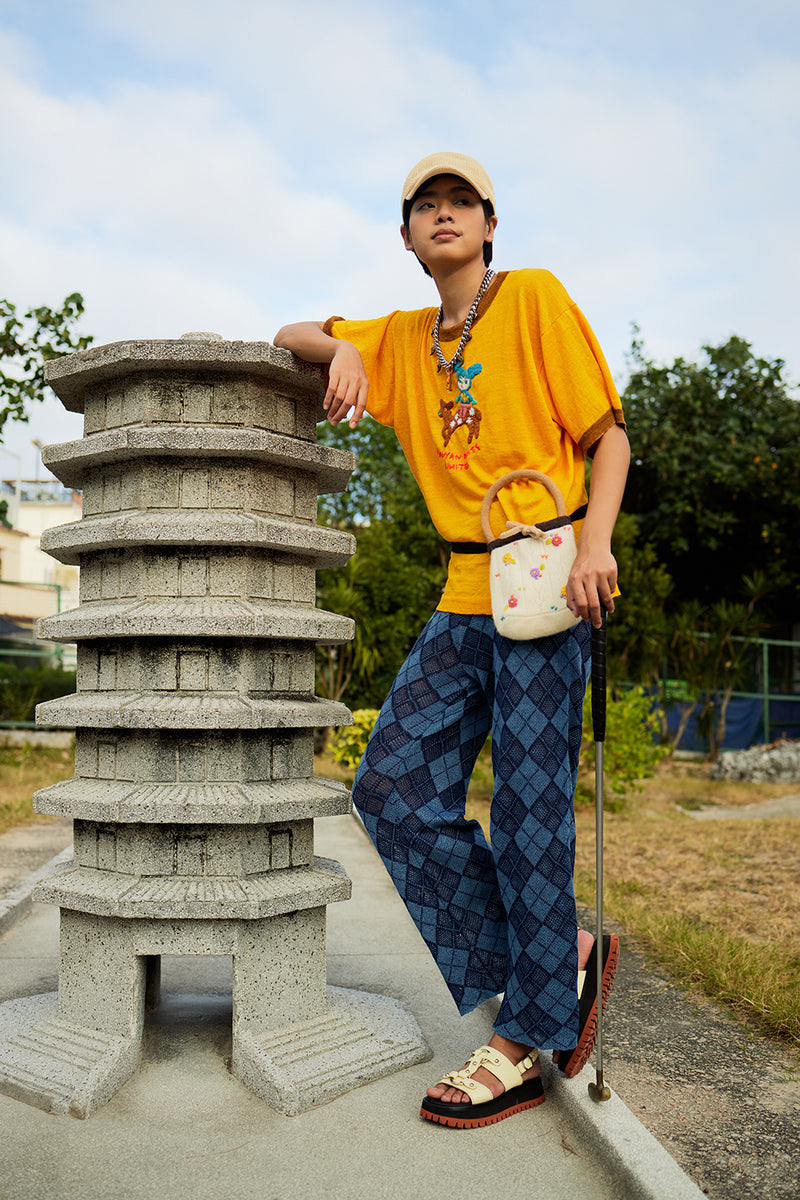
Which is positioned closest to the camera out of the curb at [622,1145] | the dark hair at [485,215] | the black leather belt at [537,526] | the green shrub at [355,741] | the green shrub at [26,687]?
the curb at [622,1145]

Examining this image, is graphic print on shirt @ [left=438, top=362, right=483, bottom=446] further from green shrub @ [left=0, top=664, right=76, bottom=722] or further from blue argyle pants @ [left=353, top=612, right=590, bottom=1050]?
green shrub @ [left=0, top=664, right=76, bottom=722]

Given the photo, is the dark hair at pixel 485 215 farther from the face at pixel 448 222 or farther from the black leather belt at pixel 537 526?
the black leather belt at pixel 537 526

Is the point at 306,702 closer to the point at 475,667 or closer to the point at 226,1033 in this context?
the point at 475,667

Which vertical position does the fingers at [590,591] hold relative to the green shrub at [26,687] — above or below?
above

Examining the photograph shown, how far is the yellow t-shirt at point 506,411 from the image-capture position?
253cm

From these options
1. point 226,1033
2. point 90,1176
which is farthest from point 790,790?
point 90,1176

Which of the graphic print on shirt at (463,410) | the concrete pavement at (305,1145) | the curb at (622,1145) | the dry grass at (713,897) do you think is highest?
the graphic print on shirt at (463,410)

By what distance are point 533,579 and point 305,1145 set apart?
143 cm

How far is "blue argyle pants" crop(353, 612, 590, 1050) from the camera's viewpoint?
2.50 m

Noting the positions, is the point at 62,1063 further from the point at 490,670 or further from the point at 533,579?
the point at 533,579

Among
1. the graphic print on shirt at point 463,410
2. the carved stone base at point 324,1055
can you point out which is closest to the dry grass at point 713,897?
the carved stone base at point 324,1055

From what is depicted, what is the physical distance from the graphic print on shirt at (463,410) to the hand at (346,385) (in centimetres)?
23

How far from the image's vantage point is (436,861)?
8.59ft

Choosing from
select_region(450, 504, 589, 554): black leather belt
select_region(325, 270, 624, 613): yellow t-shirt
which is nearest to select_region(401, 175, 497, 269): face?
select_region(325, 270, 624, 613): yellow t-shirt
